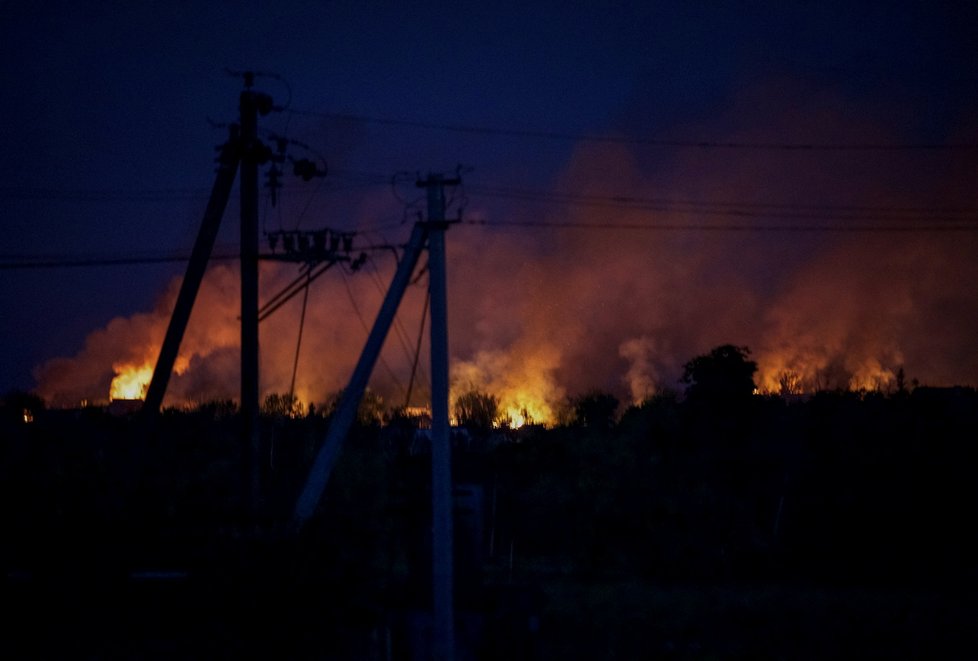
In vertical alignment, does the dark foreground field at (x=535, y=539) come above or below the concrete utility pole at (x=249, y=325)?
below

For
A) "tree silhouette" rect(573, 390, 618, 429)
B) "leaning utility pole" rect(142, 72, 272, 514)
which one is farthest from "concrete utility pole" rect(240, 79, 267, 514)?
"tree silhouette" rect(573, 390, 618, 429)

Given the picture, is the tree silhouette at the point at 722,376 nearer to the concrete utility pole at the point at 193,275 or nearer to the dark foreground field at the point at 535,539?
the dark foreground field at the point at 535,539

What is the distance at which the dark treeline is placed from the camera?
15414mm

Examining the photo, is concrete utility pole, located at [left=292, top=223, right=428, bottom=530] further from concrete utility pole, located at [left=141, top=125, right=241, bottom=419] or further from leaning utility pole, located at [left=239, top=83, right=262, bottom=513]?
concrete utility pole, located at [left=141, top=125, right=241, bottom=419]

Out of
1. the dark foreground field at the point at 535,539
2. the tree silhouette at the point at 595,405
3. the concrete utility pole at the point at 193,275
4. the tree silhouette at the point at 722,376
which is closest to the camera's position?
the dark foreground field at the point at 535,539

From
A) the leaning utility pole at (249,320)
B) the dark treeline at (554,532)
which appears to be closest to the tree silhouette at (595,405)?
the dark treeline at (554,532)

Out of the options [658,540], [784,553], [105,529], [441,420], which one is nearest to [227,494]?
[105,529]

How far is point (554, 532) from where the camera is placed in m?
29.6

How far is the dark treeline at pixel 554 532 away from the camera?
15.4 meters

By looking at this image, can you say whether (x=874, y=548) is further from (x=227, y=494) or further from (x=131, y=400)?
(x=131, y=400)

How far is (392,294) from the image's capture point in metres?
15.7

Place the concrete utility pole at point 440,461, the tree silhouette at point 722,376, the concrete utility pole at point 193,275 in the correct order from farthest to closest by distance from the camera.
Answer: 1. the tree silhouette at point 722,376
2. the concrete utility pole at point 193,275
3. the concrete utility pole at point 440,461

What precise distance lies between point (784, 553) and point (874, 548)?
2660 millimetres

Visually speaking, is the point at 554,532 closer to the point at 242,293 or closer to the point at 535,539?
the point at 535,539
